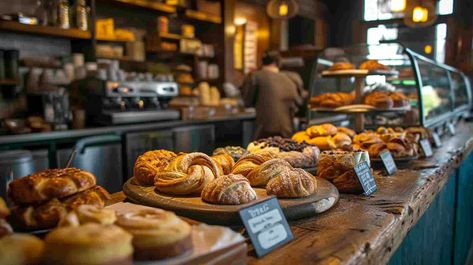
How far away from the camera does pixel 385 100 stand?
279cm

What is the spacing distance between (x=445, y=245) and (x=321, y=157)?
1409mm

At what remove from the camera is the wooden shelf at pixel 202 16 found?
5965mm

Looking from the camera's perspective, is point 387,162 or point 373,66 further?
point 373,66

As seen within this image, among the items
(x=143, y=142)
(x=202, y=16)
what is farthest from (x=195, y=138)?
(x=202, y=16)

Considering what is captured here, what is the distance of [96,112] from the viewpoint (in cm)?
420

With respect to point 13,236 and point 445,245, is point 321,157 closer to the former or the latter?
point 13,236

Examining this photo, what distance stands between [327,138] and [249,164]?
85 centimetres

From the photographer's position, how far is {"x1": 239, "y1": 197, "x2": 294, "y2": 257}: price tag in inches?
35.6

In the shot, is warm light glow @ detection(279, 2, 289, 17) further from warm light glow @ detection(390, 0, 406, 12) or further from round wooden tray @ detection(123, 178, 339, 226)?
round wooden tray @ detection(123, 178, 339, 226)

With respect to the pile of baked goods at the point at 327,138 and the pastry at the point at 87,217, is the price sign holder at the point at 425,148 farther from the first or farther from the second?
the pastry at the point at 87,217

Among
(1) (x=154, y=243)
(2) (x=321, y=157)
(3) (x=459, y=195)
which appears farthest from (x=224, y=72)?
(1) (x=154, y=243)

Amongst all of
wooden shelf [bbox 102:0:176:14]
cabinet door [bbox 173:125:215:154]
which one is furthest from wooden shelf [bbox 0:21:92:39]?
cabinet door [bbox 173:125:215:154]

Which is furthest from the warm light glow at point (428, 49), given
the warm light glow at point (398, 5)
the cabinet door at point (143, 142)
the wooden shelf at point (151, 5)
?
the cabinet door at point (143, 142)

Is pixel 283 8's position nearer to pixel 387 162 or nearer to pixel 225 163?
pixel 387 162
